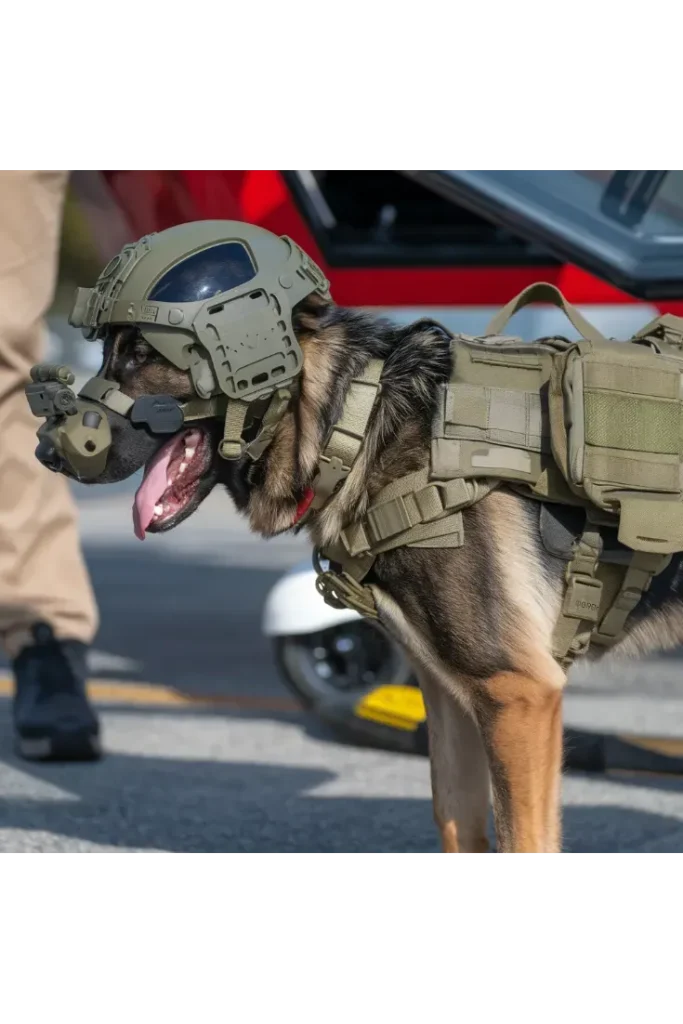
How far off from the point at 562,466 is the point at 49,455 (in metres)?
1.08

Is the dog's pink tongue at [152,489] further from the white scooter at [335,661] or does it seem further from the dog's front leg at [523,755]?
the white scooter at [335,661]

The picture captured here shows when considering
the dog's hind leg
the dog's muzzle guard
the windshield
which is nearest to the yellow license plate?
the dog's hind leg

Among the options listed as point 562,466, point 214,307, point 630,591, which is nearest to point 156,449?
point 214,307

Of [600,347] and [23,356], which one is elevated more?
[23,356]

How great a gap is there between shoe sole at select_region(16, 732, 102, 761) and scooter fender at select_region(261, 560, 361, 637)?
77 centimetres

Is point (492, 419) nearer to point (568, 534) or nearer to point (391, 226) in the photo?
point (568, 534)

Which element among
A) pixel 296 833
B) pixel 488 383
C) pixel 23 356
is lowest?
pixel 296 833

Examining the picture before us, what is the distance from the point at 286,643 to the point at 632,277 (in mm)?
1813

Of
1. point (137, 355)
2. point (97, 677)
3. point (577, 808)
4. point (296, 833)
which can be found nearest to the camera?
point (137, 355)

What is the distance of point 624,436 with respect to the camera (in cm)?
290

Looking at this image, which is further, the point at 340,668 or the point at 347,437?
the point at 340,668

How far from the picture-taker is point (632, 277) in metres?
4.43

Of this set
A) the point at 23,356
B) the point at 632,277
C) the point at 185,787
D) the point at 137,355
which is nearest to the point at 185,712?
the point at 185,787

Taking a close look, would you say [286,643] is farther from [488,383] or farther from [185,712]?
[488,383]
